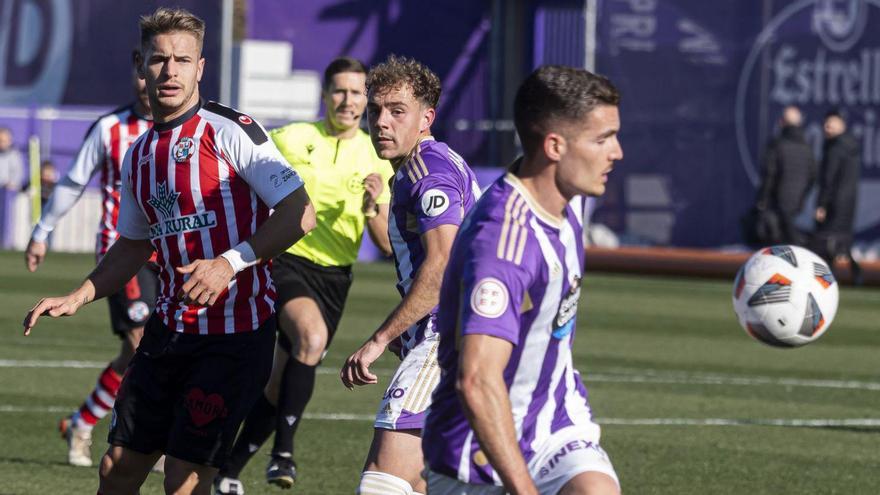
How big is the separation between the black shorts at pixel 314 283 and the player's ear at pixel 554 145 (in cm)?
427

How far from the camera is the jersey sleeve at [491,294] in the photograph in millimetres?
4195

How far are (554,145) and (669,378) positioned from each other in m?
8.58

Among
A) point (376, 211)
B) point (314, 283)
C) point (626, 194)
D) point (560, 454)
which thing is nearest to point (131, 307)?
point (314, 283)

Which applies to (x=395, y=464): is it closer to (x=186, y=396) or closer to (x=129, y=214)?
(x=186, y=396)

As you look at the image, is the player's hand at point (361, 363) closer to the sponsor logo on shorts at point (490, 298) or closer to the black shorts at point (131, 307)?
the sponsor logo on shorts at point (490, 298)

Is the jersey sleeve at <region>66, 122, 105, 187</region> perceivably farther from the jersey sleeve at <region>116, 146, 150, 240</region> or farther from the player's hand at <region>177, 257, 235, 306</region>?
the player's hand at <region>177, 257, 235, 306</region>

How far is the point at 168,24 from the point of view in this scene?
579 cm

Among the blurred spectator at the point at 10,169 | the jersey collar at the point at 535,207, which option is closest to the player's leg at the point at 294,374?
the jersey collar at the point at 535,207

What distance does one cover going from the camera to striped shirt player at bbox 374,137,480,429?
5.70m

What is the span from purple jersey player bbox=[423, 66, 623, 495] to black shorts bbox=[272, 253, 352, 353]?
13.1 feet

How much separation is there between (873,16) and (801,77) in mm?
1315

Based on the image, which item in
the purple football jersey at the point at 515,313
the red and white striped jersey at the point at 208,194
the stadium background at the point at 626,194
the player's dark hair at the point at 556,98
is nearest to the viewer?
the purple football jersey at the point at 515,313

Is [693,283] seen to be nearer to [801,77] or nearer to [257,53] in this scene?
[801,77]

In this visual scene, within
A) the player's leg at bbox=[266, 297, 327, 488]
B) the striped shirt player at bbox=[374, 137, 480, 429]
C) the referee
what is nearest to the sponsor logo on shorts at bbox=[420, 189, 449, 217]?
the striped shirt player at bbox=[374, 137, 480, 429]
